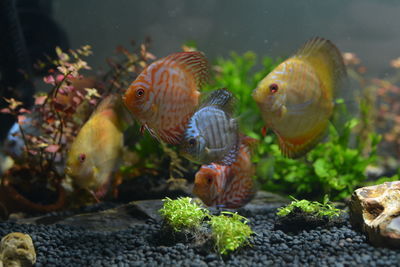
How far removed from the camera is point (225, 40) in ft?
17.7

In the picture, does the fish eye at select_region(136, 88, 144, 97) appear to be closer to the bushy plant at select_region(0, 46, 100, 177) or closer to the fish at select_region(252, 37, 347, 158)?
the fish at select_region(252, 37, 347, 158)

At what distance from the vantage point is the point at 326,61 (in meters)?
2.49

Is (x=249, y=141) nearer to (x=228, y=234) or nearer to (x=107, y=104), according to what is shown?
(x=228, y=234)

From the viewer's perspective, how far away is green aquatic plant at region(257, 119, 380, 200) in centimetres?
392

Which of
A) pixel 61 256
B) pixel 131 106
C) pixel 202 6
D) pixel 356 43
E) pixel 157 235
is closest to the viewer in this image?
pixel 131 106

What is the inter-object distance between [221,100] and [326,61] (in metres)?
0.86

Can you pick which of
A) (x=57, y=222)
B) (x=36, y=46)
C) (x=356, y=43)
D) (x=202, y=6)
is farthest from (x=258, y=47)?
(x=57, y=222)

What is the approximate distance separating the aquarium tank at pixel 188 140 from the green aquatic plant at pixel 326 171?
2cm

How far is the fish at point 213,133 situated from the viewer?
2150mm

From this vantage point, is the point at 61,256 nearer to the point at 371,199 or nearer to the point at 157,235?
the point at 157,235

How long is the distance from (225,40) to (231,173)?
3.21m

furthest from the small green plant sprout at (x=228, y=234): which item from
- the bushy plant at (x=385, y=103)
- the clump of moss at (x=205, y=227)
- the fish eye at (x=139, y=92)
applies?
the bushy plant at (x=385, y=103)

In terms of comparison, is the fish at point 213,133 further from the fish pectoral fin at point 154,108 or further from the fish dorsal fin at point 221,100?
the fish pectoral fin at point 154,108

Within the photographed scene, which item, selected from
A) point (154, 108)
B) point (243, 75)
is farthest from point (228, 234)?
point (243, 75)
